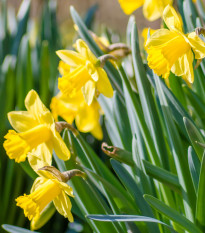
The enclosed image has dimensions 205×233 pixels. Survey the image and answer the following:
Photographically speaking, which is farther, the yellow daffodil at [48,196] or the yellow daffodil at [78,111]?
the yellow daffodil at [78,111]

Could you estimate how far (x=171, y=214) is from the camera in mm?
707

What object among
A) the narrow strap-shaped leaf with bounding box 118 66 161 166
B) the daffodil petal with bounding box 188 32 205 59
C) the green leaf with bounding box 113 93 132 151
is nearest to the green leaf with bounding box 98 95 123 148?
the green leaf with bounding box 113 93 132 151

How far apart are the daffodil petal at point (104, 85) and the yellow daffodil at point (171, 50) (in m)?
0.13

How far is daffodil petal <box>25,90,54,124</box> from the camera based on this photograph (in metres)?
0.79

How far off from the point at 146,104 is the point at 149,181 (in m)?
0.18

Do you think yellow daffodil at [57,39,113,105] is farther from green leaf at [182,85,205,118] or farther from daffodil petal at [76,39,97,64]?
green leaf at [182,85,205,118]

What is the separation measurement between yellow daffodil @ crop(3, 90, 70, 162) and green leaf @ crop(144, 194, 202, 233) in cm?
19

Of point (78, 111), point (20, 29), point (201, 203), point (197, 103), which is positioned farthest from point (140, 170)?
point (20, 29)

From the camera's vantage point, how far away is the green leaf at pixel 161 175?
2.57 feet

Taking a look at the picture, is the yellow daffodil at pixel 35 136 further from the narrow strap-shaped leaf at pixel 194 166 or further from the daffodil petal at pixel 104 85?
the narrow strap-shaped leaf at pixel 194 166

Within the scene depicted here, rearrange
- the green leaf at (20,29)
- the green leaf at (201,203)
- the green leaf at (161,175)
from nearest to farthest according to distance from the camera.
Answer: the green leaf at (201,203), the green leaf at (161,175), the green leaf at (20,29)

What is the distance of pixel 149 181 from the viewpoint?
871mm

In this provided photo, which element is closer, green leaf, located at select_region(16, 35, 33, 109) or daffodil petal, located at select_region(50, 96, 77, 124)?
daffodil petal, located at select_region(50, 96, 77, 124)

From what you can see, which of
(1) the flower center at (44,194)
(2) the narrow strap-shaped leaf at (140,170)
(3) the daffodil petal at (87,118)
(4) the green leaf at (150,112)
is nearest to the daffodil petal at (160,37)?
(4) the green leaf at (150,112)
